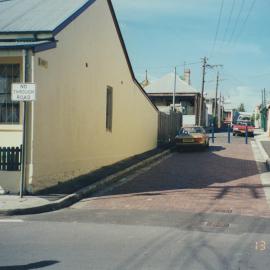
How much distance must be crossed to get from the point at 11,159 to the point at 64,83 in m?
2.91

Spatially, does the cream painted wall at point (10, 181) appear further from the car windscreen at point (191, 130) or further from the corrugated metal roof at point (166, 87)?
the corrugated metal roof at point (166, 87)

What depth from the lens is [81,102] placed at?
1582cm

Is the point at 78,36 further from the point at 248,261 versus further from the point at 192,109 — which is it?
the point at 192,109

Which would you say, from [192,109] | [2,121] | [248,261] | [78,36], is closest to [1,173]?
[2,121]

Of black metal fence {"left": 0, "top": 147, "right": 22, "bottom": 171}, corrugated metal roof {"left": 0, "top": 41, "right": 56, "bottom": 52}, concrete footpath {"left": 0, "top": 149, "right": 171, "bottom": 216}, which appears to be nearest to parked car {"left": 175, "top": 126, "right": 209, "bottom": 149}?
concrete footpath {"left": 0, "top": 149, "right": 171, "bottom": 216}

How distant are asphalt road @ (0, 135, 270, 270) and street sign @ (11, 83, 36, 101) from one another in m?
2.67

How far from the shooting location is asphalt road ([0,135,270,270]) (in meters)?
6.73

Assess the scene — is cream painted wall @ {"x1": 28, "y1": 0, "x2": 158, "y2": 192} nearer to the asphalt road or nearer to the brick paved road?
the brick paved road

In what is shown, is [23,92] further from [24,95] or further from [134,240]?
[134,240]

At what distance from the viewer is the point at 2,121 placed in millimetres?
13414

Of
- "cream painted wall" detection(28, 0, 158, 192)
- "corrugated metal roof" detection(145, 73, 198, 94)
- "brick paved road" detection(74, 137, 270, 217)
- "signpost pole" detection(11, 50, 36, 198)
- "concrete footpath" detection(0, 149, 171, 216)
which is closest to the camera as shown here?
"concrete footpath" detection(0, 149, 171, 216)

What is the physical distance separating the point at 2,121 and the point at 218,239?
7158 millimetres

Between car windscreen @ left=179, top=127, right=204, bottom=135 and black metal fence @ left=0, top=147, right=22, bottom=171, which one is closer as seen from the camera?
black metal fence @ left=0, top=147, right=22, bottom=171

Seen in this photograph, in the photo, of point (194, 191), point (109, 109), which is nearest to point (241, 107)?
point (109, 109)
